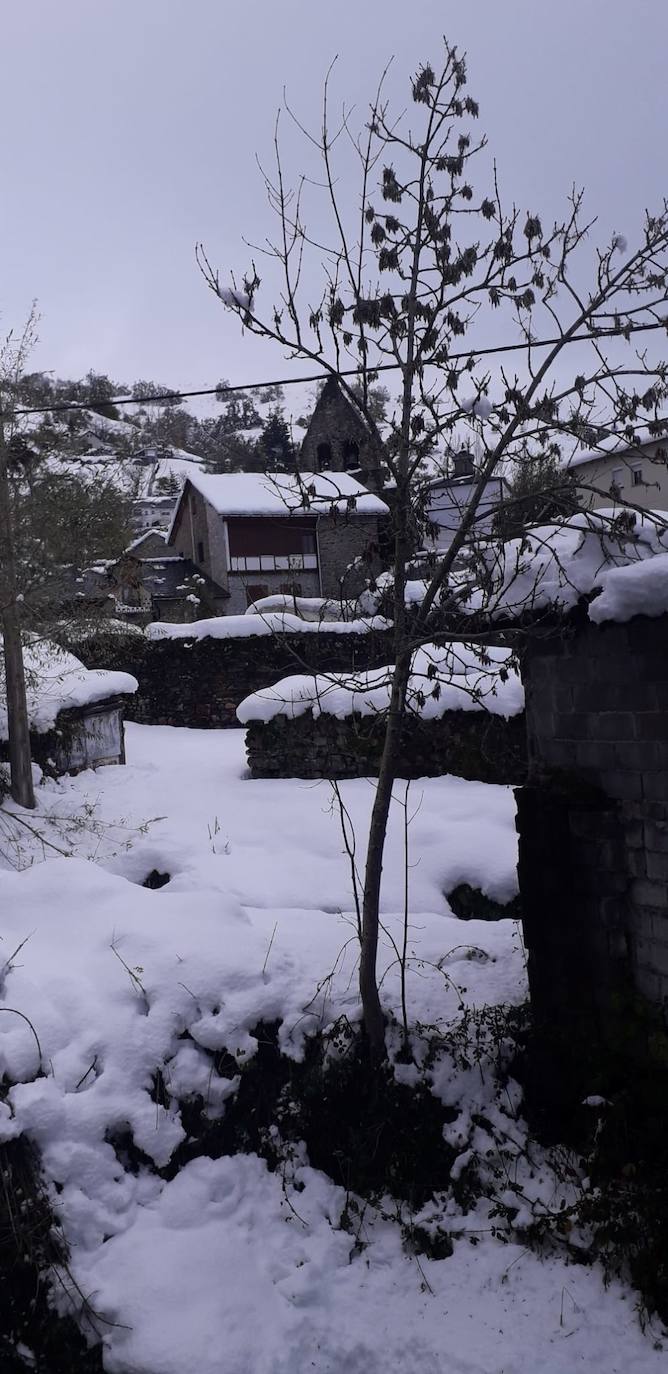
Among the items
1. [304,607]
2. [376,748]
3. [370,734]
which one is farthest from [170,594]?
[370,734]

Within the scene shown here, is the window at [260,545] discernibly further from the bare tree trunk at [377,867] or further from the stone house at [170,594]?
the bare tree trunk at [377,867]

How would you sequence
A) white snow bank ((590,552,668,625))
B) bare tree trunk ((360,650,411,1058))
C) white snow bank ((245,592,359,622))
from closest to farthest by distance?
white snow bank ((590,552,668,625)) < bare tree trunk ((360,650,411,1058)) < white snow bank ((245,592,359,622))

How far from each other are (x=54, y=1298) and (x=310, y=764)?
7.42 m

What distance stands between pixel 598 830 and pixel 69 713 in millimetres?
8394

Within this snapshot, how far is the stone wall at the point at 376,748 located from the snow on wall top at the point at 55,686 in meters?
2.25

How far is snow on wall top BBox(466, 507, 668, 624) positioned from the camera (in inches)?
169

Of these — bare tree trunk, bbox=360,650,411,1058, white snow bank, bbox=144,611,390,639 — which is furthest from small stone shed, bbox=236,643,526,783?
white snow bank, bbox=144,611,390,639

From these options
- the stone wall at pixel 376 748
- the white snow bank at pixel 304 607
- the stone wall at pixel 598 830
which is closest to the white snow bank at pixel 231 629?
the white snow bank at pixel 304 607

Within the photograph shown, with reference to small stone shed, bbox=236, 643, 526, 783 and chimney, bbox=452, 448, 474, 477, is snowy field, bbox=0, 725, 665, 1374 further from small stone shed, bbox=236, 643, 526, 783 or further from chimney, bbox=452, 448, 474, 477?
chimney, bbox=452, 448, 474, 477

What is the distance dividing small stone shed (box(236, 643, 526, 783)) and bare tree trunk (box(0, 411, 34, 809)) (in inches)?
109

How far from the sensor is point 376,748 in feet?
35.0

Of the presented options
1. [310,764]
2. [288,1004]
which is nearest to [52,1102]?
[288,1004]

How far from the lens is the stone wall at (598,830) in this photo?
15.7 feet

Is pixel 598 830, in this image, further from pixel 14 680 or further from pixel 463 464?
pixel 14 680
